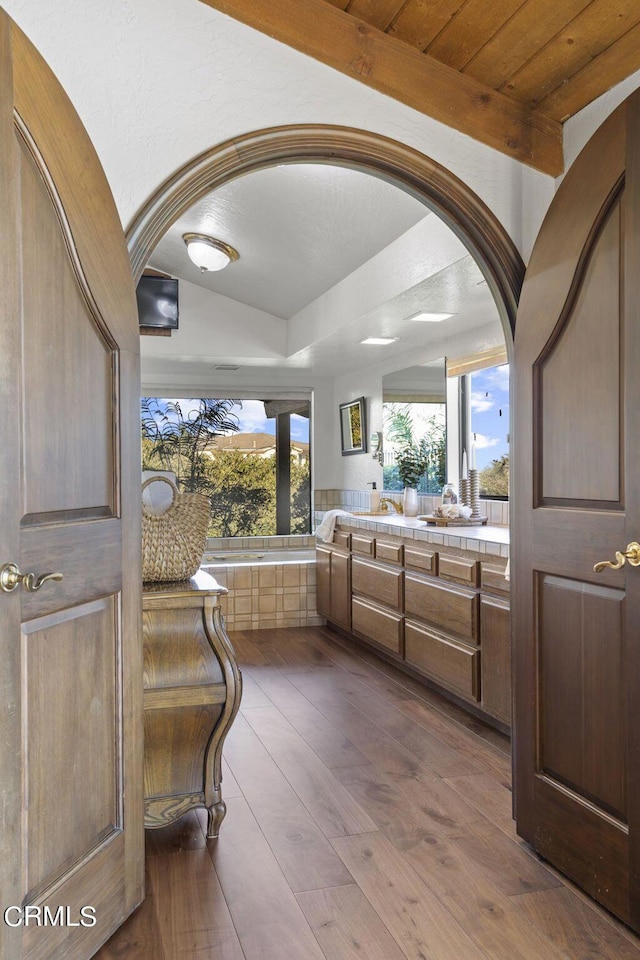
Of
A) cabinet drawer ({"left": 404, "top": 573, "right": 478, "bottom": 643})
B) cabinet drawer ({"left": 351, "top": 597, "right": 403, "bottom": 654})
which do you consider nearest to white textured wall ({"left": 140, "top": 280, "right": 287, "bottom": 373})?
cabinet drawer ({"left": 351, "top": 597, "right": 403, "bottom": 654})

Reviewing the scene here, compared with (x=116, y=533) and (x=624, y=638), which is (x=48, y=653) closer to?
(x=116, y=533)

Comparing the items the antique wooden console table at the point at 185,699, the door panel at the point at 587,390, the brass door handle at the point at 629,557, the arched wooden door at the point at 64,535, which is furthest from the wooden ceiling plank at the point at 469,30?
the antique wooden console table at the point at 185,699

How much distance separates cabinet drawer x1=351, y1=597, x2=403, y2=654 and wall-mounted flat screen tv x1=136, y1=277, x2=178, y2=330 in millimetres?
2216

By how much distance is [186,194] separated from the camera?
2.05 m

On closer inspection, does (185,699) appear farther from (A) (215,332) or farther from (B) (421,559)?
(A) (215,332)

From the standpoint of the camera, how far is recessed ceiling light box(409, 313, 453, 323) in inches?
167

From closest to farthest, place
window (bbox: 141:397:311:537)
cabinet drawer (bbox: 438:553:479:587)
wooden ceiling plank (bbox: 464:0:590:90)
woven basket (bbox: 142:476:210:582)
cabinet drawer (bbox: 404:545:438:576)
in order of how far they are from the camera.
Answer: wooden ceiling plank (bbox: 464:0:590:90) < woven basket (bbox: 142:476:210:582) < cabinet drawer (bbox: 438:553:479:587) < cabinet drawer (bbox: 404:545:438:576) < window (bbox: 141:397:311:537)

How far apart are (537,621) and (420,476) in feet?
10.1

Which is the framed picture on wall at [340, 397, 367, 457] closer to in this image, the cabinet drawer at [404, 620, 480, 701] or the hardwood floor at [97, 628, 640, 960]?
the cabinet drawer at [404, 620, 480, 701]

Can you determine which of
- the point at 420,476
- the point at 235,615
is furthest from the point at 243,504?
the point at 420,476

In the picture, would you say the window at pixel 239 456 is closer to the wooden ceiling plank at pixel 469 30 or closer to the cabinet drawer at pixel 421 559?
→ the cabinet drawer at pixel 421 559

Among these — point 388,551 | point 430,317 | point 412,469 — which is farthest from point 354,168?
point 412,469

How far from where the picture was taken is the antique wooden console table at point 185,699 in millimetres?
2252

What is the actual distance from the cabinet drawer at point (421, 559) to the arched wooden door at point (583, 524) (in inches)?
57.8
